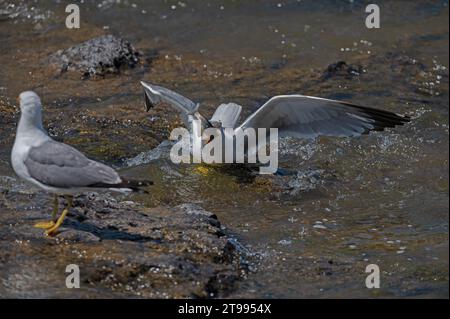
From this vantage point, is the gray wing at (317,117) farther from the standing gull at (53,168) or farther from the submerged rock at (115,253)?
the standing gull at (53,168)

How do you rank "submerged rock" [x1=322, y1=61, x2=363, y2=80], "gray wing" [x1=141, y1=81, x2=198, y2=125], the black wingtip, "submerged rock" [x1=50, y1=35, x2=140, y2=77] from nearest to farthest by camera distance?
the black wingtip
"gray wing" [x1=141, y1=81, x2=198, y2=125]
"submerged rock" [x1=50, y1=35, x2=140, y2=77]
"submerged rock" [x1=322, y1=61, x2=363, y2=80]

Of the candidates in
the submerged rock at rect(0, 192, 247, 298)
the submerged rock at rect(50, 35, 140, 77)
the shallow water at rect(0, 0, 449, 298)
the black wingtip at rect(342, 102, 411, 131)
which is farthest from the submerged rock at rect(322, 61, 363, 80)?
the submerged rock at rect(0, 192, 247, 298)

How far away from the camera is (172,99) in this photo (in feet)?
27.0

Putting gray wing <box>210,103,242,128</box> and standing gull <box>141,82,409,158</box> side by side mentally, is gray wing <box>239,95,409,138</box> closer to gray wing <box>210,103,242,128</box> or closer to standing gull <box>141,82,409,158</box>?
standing gull <box>141,82,409,158</box>

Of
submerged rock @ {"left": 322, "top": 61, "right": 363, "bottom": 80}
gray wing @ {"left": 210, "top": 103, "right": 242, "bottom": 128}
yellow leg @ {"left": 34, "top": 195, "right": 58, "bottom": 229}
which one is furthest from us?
submerged rock @ {"left": 322, "top": 61, "right": 363, "bottom": 80}

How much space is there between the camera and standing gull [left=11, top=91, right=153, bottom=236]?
5129 millimetres

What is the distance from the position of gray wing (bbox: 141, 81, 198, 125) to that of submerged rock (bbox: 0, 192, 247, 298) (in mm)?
2432

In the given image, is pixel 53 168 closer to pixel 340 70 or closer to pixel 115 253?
pixel 115 253

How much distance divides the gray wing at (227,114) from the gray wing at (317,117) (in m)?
0.52

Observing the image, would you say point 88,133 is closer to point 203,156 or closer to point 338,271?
point 203,156

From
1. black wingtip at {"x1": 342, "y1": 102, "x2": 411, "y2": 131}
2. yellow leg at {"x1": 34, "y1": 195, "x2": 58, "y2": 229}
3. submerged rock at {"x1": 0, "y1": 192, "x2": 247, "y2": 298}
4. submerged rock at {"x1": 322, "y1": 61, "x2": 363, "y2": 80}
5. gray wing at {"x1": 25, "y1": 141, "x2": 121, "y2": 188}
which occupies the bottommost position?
submerged rock at {"x1": 0, "y1": 192, "x2": 247, "y2": 298}

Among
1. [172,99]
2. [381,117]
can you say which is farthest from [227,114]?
[381,117]

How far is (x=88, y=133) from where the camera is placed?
8.23 meters

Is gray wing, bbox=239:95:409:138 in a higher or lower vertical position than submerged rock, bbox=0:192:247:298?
higher
